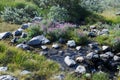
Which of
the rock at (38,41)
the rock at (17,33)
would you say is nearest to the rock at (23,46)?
the rock at (38,41)

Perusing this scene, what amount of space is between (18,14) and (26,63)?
5656mm

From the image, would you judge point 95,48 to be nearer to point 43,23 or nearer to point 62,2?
point 43,23

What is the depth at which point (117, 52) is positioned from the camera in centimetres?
1098

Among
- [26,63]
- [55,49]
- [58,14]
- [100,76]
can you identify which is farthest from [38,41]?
[58,14]

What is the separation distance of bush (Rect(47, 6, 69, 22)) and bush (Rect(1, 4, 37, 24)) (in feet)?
3.36

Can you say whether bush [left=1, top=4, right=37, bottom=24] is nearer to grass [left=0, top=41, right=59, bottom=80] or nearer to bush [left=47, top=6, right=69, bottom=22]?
bush [left=47, top=6, right=69, bottom=22]

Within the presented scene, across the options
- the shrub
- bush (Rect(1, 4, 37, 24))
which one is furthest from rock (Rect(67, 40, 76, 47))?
bush (Rect(1, 4, 37, 24))

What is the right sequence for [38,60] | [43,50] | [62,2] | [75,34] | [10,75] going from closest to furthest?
[10,75] → [38,60] → [43,50] → [75,34] → [62,2]

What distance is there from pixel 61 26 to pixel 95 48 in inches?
64.3

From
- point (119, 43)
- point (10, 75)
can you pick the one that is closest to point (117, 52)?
point (119, 43)

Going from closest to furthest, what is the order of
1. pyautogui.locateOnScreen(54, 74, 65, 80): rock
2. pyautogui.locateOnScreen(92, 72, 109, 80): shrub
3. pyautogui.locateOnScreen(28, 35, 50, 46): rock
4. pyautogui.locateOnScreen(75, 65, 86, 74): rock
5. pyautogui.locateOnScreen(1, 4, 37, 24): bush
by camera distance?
pyautogui.locateOnScreen(54, 74, 65, 80): rock
pyautogui.locateOnScreen(92, 72, 109, 80): shrub
pyautogui.locateOnScreen(75, 65, 86, 74): rock
pyautogui.locateOnScreen(28, 35, 50, 46): rock
pyautogui.locateOnScreen(1, 4, 37, 24): bush

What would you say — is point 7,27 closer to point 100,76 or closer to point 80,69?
point 80,69

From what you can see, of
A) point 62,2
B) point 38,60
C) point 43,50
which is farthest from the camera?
point 62,2

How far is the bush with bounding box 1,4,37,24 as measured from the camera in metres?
14.3
